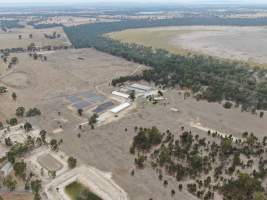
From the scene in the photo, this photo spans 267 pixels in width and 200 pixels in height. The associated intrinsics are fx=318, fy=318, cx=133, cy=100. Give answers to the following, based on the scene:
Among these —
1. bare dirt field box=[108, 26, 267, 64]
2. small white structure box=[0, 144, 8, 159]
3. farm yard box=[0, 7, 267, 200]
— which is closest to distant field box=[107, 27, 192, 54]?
bare dirt field box=[108, 26, 267, 64]

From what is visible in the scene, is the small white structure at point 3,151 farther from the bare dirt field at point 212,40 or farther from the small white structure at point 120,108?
the bare dirt field at point 212,40

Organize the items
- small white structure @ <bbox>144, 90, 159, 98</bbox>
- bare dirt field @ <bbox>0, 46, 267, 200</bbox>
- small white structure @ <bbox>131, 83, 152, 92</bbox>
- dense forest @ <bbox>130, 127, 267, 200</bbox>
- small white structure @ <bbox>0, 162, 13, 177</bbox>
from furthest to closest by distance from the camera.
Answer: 1. small white structure @ <bbox>131, 83, 152, 92</bbox>
2. small white structure @ <bbox>144, 90, 159, 98</bbox>
3. small white structure @ <bbox>0, 162, 13, 177</bbox>
4. bare dirt field @ <bbox>0, 46, 267, 200</bbox>
5. dense forest @ <bbox>130, 127, 267, 200</bbox>

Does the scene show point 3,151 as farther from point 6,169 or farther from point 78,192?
point 78,192

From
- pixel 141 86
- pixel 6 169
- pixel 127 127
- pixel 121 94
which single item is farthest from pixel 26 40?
pixel 6 169

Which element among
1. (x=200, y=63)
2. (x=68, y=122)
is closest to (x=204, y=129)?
(x=68, y=122)

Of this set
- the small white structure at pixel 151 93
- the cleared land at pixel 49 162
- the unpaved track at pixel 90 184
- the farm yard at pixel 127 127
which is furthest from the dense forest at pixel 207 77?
the cleared land at pixel 49 162

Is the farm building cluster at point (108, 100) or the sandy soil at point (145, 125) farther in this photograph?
the farm building cluster at point (108, 100)

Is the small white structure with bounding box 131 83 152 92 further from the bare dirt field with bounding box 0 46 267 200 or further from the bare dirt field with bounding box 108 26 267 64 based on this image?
the bare dirt field with bounding box 108 26 267 64
